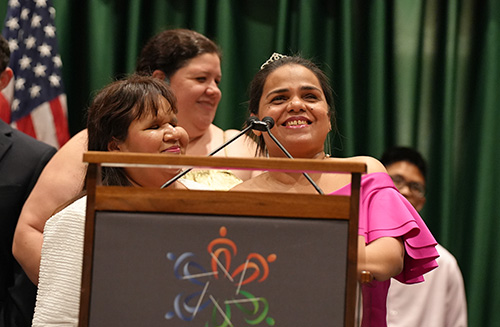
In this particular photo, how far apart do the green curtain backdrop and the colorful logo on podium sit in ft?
8.64

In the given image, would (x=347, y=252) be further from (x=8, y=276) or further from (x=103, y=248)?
(x=8, y=276)

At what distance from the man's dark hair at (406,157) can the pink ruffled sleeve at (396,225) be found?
68.6 inches

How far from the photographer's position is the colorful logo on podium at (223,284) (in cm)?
125

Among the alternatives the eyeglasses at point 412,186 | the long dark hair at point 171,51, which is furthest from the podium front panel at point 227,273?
the eyeglasses at point 412,186

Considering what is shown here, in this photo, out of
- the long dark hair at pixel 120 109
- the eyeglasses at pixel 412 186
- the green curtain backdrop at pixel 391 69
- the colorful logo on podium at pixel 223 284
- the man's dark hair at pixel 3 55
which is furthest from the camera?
the green curtain backdrop at pixel 391 69

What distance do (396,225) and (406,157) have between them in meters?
1.88

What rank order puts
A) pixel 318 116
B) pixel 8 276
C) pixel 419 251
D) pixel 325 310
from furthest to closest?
pixel 8 276 → pixel 318 116 → pixel 419 251 → pixel 325 310

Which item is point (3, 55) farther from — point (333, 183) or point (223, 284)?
point (223, 284)

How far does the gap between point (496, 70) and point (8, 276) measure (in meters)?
2.66

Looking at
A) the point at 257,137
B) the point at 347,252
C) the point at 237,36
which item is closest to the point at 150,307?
the point at 347,252

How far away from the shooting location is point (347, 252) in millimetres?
1267

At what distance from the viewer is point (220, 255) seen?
49.9 inches

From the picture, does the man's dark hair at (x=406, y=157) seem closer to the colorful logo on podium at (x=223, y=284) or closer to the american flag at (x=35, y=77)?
the american flag at (x=35, y=77)

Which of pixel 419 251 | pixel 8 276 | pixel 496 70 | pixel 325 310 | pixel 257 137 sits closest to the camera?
pixel 325 310
